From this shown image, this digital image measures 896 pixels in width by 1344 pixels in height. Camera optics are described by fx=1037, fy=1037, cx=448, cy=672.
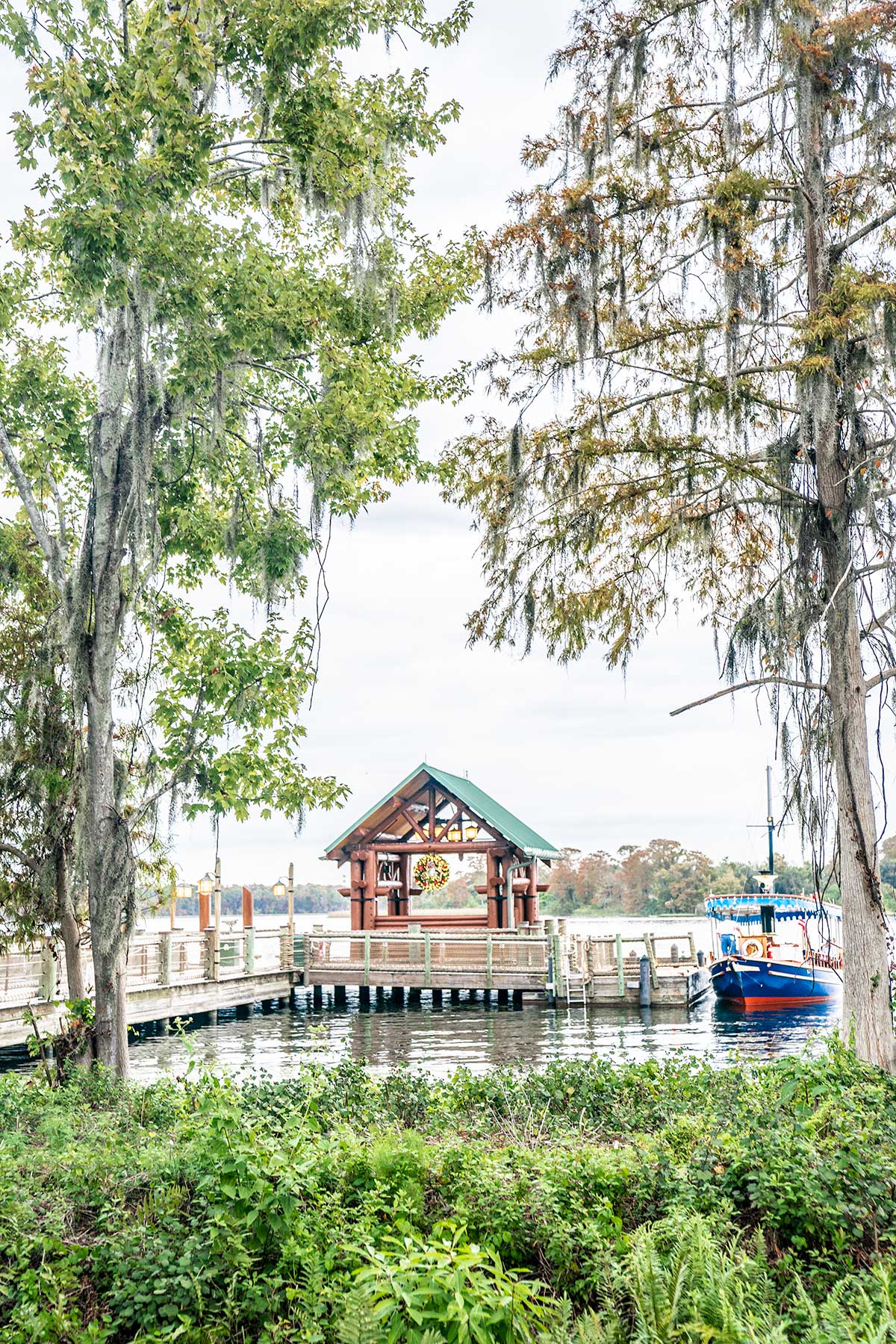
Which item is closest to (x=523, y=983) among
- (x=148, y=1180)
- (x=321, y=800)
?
(x=321, y=800)

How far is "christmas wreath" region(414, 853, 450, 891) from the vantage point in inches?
1238

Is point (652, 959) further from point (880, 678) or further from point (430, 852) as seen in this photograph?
point (880, 678)

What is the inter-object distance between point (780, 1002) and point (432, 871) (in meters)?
10.5

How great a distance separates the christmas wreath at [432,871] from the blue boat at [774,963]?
8213 millimetres

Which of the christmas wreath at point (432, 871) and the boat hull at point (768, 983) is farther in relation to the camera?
the christmas wreath at point (432, 871)

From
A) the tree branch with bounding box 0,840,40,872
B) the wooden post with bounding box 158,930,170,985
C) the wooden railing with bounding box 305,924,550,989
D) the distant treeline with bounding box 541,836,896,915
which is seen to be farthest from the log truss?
the distant treeline with bounding box 541,836,896,915

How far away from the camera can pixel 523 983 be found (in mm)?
26844

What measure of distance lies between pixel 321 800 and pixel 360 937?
1938 centimetres

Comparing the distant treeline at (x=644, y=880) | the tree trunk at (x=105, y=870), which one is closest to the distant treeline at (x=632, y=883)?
the distant treeline at (x=644, y=880)

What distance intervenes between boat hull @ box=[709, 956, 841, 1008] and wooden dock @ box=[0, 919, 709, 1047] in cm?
113

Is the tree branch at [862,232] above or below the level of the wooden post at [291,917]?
above

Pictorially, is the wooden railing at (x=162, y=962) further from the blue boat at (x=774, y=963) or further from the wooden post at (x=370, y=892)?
the blue boat at (x=774, y=963)

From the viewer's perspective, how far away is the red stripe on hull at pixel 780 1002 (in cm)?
2811

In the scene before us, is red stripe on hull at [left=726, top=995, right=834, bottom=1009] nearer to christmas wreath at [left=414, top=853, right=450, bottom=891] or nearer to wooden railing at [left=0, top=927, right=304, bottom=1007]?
christmas wreath at [left=414, top=853, right=450, bottom=891]
